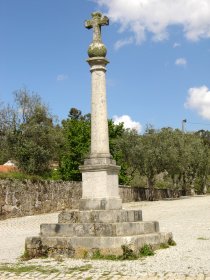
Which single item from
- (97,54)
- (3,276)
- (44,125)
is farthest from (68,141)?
(3,276)

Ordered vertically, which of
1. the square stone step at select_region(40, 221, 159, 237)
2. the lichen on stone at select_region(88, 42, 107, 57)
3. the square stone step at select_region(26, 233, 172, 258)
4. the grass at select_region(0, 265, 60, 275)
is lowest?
the grass at select_region(0, 265, 60, 275)

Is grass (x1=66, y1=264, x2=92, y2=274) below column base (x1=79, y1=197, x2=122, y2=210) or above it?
below

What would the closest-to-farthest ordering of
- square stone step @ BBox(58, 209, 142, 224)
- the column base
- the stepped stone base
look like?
1. the stepped stone base
2. square stone step @ BBox(58, 209, 142, 224)
3. the column base

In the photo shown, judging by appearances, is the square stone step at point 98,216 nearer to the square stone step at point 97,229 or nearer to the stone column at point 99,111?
the square stone step at point 97,229

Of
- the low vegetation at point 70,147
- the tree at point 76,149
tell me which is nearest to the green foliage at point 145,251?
the low vegetation at point 70,147

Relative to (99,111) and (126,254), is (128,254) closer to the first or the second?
(126,254)

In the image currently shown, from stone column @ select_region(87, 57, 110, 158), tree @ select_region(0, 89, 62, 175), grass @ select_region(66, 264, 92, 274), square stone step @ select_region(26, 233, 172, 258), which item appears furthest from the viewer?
tree @ select_region(0, 89, 62, 175)

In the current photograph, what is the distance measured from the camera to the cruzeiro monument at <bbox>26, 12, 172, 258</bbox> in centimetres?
977

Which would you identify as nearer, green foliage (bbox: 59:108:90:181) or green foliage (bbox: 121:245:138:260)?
green foliage (bbox: 121:245:138:260)

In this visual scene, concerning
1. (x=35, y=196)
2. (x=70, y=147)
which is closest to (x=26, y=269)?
(x=35, y=196)

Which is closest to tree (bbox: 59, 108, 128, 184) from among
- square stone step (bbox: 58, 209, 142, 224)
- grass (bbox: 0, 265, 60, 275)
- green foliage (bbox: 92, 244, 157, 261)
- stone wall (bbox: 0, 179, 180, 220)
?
stone wall (bbox: 0, 179, 180, 220)

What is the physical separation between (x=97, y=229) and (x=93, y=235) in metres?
0.16

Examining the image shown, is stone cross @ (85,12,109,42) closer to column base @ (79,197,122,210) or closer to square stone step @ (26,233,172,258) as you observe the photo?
column base @ (79,197,122,210)

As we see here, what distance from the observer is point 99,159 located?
35.5 ft
